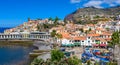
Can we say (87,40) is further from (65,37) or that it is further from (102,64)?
(102,64)

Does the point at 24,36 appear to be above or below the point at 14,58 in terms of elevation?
above

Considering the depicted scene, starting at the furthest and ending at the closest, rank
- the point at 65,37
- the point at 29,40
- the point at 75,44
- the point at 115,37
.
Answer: the point at 29,40, the point at 65,37, the point at 75,44, the point at 115,37

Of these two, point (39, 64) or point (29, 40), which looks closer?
point (39, 64)

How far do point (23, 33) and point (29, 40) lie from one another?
32.8ft

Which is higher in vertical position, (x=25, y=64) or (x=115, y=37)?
(x=115, y=37)

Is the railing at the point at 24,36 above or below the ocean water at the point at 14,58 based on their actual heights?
above

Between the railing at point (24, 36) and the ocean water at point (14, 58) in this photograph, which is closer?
the ocean water at point (14, 58)

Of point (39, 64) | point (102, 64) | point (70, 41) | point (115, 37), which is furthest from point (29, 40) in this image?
point (39, 64)

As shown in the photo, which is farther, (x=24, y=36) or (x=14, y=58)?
(x=24, y=36)

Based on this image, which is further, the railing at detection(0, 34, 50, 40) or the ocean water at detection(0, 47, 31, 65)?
the railing at detection(0, 34, 50, 40)

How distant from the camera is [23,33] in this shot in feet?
404

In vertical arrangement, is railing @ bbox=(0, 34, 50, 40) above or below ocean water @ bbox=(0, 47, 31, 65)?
above

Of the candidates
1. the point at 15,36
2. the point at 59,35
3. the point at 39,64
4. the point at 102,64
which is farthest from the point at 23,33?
the point at 39,64

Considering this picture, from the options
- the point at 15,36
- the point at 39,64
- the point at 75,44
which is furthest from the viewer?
the point at 15,36
